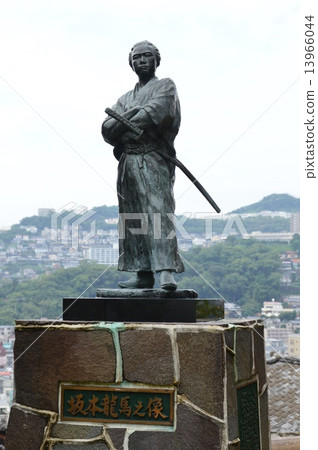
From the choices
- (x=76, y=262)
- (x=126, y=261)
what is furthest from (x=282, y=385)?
(x=126, y=261)

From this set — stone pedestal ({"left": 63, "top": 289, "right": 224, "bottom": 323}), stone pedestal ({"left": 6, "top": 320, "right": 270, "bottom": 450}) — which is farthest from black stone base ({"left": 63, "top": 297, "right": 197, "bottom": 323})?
stone pedestal ({"left": 6, "top": 320, "right": 270, "bottom": 450})

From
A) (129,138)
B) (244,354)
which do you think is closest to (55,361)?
(244,354)

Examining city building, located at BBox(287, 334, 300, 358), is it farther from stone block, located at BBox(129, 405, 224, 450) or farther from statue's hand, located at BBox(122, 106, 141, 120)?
stone block, located at BBox(129, 405, 224, 450)

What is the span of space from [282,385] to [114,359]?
5.81 meters

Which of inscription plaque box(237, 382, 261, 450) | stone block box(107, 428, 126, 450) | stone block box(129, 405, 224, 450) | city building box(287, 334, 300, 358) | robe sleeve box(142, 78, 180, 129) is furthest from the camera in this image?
→ city building box(287, 334, 300, 358)

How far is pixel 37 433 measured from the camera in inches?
153

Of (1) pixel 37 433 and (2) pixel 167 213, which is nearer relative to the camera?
(1) pixel 37 433

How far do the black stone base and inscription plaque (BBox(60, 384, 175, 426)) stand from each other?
1.28 feet

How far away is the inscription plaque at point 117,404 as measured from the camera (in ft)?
12.1

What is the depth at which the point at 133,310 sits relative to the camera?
13.1ft

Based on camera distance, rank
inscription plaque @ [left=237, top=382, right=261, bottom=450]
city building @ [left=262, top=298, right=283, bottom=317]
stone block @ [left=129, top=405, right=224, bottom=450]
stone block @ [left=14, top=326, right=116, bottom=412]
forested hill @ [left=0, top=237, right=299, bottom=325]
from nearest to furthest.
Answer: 1. stone block @ [left=129, top=405, right=224, bottom=450]
2. stone block @ [left=14, top=326, right=116, bottom=412]
3. inscription plaque @ [left=237, top=382, right=261, bottom=450]
4. forested hill @ [left=0, top=237, right=299, bottom=325]
5. city building @ [left=262, top=298, right=283, bottom=317]

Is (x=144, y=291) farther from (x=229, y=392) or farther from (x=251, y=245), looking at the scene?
(x=251, y=245)

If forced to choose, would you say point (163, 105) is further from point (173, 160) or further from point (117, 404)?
A: point (117, 404)

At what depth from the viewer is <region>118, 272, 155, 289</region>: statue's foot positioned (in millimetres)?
4352
